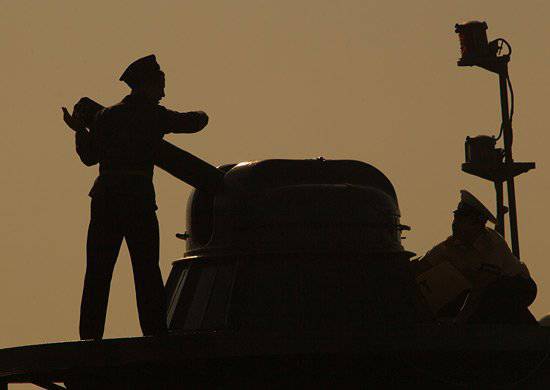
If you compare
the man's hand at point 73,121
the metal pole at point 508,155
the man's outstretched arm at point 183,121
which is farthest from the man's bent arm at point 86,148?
the metal pole at point 508,155

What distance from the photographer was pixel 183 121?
800 inches

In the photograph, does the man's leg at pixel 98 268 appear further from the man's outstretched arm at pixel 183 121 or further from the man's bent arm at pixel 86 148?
the man's outstretched arm at pixel 183 121

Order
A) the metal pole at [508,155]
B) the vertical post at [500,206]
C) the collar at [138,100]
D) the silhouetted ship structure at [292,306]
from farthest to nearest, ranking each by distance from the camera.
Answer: the vertical post at [500,206], the metal pole at [508,155], the collar at [138,100], the silhouetted ship structure at [292,306]

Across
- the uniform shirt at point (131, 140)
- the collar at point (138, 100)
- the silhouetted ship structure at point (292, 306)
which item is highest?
the collar at point (138, 100)

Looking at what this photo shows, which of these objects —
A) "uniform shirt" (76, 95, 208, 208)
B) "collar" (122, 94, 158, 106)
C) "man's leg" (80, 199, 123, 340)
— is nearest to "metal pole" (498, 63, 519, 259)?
"uniform shirt" (76, 95, 208, 208)

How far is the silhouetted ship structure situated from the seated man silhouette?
366 millimetres

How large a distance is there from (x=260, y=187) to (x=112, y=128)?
7.53 feet

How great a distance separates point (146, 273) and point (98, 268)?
22.5 inches

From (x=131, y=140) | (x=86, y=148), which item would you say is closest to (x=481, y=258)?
(x=131, y=140)

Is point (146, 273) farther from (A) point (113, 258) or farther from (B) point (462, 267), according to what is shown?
(B) point (462, 267)

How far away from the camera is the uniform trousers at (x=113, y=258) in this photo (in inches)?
789

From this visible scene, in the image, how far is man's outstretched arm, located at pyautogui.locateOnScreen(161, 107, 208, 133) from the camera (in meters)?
20.2

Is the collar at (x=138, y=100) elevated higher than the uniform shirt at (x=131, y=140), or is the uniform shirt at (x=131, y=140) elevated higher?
the collar at (x=138, y=100)

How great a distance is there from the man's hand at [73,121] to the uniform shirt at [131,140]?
10.3 inches
